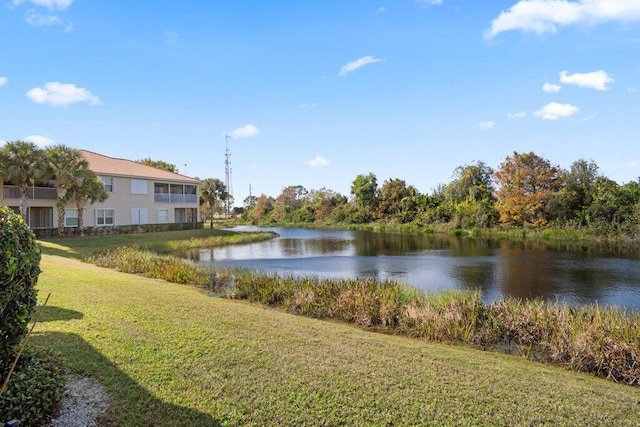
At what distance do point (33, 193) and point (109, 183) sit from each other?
5.78 m

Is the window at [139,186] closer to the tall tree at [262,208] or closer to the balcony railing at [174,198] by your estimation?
the balcony railing at [174,198]

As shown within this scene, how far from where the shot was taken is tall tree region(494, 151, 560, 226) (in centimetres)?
4472

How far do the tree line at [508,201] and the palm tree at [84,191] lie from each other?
3934 cm

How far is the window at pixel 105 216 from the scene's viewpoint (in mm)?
31750

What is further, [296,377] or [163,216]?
[163,216]

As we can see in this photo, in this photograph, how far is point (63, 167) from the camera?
87.2ft

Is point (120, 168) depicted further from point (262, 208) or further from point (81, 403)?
point (262, 208)

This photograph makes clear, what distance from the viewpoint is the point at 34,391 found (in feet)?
12.4

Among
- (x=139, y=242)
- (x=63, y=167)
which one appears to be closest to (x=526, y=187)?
(x=139, y=242)

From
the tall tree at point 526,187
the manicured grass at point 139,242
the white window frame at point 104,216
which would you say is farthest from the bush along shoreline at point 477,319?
the tall tree at point 526,187

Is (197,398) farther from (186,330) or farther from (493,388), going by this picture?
(493,388)

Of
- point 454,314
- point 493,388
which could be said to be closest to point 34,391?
point 493,388

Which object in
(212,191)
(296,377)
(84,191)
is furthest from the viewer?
(212,191)

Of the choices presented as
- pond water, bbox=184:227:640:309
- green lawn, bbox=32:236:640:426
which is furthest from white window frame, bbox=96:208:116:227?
green lawn, bbox=32:236:640:426
